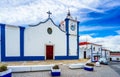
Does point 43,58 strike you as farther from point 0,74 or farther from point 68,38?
point 0,74

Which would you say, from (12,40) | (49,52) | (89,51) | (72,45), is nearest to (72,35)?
(72,45)

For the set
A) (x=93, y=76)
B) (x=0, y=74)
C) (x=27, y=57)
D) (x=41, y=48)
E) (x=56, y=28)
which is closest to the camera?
(x=0, y=74)

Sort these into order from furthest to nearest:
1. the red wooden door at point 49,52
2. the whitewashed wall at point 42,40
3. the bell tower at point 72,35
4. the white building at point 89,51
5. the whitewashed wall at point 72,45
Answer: the white building at point 89,51 < the whitewashed wall at point 72,45 < the bell tower at point 72,35 < the red wooden door at point 49,52 < the whitewashed wall at point 42,40

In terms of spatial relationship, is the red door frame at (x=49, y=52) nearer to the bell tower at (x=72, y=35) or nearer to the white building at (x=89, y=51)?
the bell tower at (x=72, y=35)

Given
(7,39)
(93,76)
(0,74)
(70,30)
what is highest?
(70,30)

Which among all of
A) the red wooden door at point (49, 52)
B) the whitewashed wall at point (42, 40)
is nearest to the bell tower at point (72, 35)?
the whitewashed wall at point (42, 40)

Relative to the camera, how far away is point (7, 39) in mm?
18844

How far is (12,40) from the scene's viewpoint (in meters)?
19.2

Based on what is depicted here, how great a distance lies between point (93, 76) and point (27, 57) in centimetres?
1057

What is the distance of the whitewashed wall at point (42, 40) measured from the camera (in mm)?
20667

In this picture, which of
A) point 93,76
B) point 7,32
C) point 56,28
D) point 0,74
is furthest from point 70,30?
point 0,74

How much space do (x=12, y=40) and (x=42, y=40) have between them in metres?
4.40

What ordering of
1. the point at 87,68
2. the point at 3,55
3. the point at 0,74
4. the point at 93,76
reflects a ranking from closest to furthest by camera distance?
the point at 0,74 → the point at 93,76 → the point at 87,68 → the point at 3,55

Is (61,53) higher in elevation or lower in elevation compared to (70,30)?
lower
